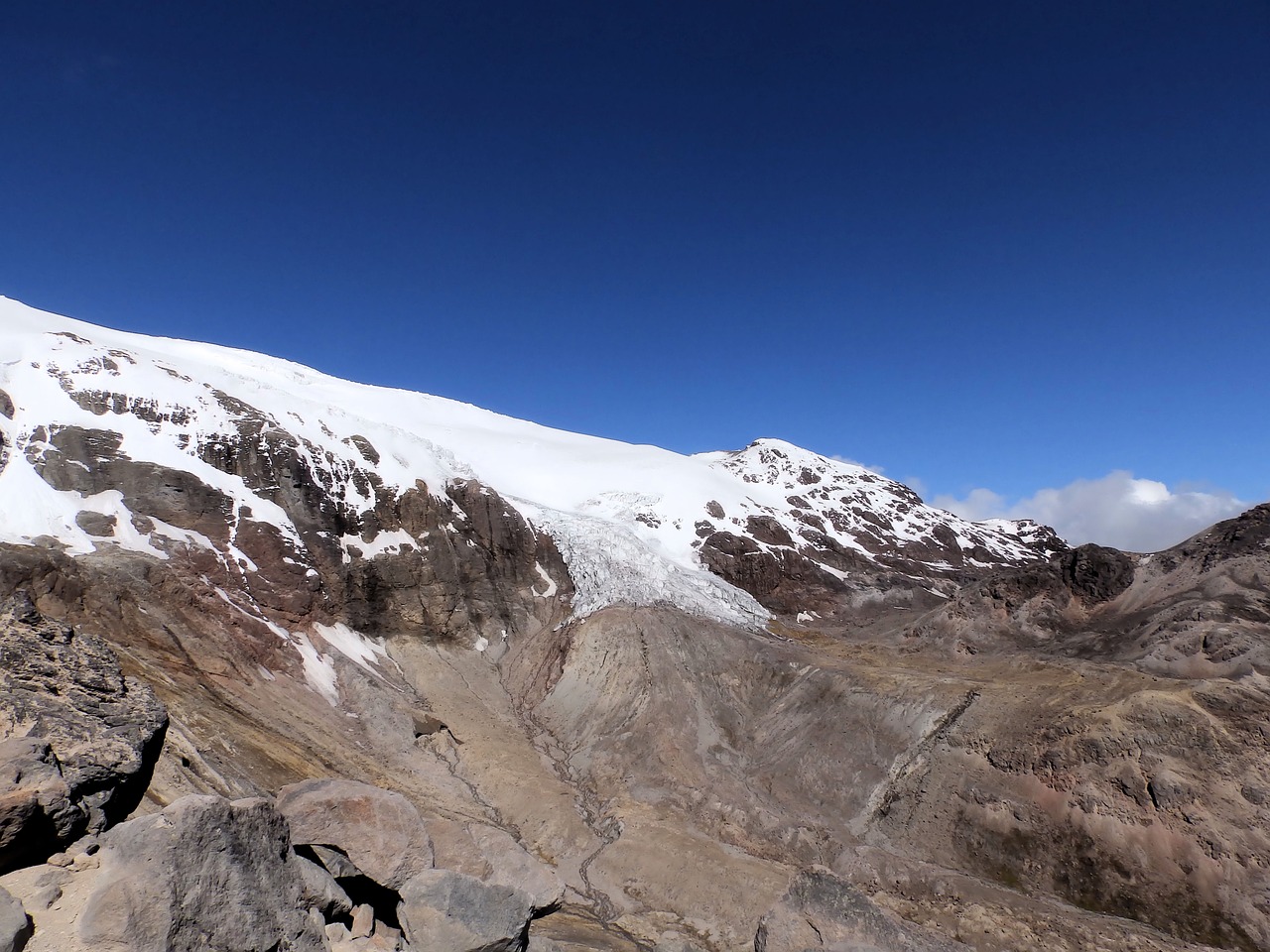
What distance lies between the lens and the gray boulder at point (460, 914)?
33.7ft

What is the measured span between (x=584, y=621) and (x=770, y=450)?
73414 millimetres

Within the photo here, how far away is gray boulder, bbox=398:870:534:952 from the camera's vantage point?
10.3m

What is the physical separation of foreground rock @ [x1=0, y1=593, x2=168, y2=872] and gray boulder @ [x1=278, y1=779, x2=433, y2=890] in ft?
8.79

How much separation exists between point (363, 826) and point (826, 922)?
1054 cm

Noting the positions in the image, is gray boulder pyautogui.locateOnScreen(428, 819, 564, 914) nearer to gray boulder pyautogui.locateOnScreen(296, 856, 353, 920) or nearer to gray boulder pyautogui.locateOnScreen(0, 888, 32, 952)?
gray boulder pyautogui.locateOnScreen(296, 856, 353, 920)

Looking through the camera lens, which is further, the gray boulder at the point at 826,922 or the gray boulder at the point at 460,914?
the gray boulder at the point at 826,922

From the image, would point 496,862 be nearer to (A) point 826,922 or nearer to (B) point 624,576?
(A) point 826,922

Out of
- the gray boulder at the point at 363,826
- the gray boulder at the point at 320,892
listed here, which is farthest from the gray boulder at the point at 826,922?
the gray boulder at the point at 320,892

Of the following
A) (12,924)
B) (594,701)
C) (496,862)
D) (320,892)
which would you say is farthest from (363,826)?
(594,701)

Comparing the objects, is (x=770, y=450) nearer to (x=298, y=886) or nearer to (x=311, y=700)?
(x=311, y=700)

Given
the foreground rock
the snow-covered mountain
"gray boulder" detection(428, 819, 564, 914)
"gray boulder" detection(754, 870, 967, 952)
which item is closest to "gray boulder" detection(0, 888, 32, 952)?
the foreground rock

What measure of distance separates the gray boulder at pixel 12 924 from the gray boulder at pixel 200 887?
0.49 meters

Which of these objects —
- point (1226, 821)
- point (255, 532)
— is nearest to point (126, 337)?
point (255, 532)

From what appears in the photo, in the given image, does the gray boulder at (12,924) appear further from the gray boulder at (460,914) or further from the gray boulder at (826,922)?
the gray boulder at (826,922)
